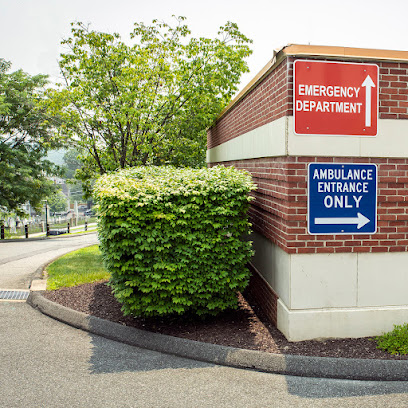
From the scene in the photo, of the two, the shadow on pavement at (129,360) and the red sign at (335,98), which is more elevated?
the red sign at (335,98)

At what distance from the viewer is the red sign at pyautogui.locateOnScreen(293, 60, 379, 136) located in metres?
5.38

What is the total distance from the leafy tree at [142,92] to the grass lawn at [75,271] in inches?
116

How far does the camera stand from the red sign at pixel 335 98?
5.38 m

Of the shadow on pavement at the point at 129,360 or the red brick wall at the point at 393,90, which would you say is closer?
the shadow on pavement at the point at 129,360

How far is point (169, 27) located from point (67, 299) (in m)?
9.00

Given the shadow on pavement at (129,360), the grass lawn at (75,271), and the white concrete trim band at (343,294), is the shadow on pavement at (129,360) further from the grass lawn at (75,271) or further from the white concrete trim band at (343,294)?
the grass lawn at (75,271)

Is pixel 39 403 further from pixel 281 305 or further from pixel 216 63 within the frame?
pixel 216 63

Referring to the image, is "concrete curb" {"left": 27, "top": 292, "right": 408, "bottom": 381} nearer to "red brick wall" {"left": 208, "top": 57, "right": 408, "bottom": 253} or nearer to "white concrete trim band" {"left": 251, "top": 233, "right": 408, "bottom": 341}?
"white concrete trim band" {"left": 251, "top": 233, "right": 408, "bottom": 341}

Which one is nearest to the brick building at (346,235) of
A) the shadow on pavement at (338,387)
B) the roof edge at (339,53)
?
the roof edge at (339,53)

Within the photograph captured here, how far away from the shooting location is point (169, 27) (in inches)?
520

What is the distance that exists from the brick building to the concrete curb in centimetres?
62

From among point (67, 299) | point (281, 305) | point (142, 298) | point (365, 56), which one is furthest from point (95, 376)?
point (365, 56)

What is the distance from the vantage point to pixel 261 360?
495 centimetres

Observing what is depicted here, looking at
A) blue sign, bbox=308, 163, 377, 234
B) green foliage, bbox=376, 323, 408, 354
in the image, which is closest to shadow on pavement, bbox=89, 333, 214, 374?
green foliage, bbox=376, 323, 408, 354
